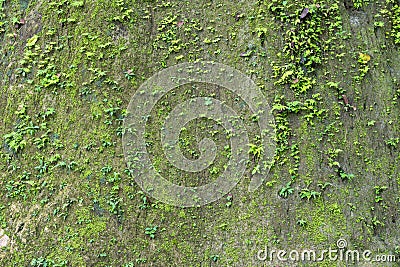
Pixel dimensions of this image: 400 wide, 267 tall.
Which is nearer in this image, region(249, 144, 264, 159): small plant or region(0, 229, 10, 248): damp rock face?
region(249, 144, 264, 159): small plant

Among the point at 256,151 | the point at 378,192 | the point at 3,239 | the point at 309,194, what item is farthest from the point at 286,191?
the point at 3,239

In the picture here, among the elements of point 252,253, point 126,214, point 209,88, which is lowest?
point 252,253

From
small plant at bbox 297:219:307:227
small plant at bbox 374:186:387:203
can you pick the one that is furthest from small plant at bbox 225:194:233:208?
small plant at bbox 374:186:387:203

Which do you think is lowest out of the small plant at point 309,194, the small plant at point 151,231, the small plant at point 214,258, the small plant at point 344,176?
the small plant at point 214,258

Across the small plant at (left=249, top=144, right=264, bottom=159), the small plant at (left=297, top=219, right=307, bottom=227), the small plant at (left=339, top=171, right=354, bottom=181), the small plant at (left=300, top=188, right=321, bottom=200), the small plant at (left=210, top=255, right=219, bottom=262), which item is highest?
the small plant at (left=249, top=144, right=264, bottom=159)

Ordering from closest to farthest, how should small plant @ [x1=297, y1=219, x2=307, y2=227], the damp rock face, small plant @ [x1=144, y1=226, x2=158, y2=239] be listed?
small plant @ [x1=297, y1=219, x2=307, y2=227] < small plant @ [x1=144, y1=226, x2=158, y2=239] < the damp rock face

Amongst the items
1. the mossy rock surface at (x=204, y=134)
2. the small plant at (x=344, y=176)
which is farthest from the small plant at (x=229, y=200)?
the small plant at (x=344, y=176)

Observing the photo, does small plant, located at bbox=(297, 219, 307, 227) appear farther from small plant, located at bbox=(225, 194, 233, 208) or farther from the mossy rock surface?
small plant, located at bbox=(225, 194, 233, 208)

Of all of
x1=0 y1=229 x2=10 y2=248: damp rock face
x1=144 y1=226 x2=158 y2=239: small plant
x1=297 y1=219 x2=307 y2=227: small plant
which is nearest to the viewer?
x1=297 y1=219 x2=307 y2=227: small plant

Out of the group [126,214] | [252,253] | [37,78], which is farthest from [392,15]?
[37,78]

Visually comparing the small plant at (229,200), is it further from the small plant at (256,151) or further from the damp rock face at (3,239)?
the damp rock face at (3,239)

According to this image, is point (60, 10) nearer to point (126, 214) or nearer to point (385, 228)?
point (126, 214)
